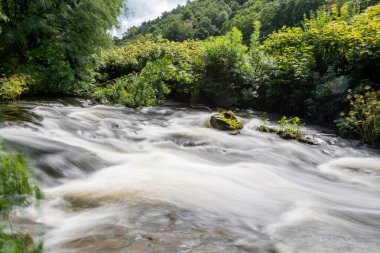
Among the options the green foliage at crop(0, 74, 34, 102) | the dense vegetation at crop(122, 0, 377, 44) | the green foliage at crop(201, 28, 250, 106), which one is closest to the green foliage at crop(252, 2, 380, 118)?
the green foliage at crop(201, 28, 250, 106)

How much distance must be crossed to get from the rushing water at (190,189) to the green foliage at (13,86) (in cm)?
142

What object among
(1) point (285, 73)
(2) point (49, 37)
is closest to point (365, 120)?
(1) point (285, 73)

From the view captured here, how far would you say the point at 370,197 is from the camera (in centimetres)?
473

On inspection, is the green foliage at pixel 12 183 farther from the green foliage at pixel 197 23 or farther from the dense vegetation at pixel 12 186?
the green foliage at pixel 197 23

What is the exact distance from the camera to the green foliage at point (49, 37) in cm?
1060

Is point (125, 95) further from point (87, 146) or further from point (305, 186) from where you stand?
point (305, 186)

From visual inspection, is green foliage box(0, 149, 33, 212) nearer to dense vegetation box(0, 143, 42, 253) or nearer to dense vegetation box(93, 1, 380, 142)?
dense vegetation box(0, 143, 42, 253)

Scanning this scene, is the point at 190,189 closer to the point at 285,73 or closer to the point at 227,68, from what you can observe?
the point at 285,73

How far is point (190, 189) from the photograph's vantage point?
4.32 m

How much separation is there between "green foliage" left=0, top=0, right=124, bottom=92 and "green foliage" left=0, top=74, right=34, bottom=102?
0.56 m

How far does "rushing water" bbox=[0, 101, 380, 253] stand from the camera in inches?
114

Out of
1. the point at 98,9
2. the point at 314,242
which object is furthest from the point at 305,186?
the point at 98,9

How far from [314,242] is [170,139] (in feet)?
15.1

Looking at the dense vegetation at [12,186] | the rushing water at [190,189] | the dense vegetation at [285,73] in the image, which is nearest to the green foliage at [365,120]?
the dense vegetation at [285,73]
